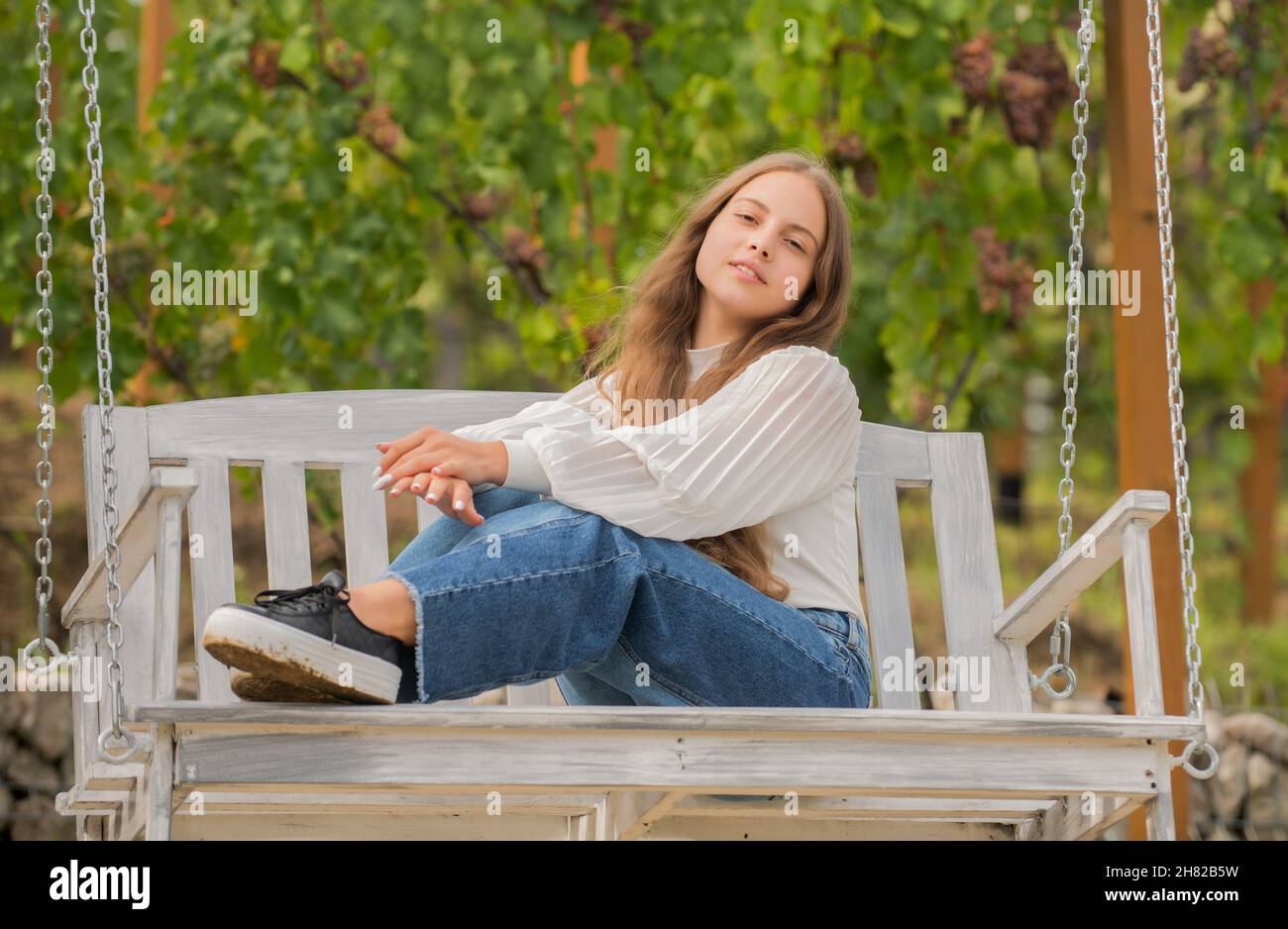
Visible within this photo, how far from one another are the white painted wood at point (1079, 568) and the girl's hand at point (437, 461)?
26.4 inches

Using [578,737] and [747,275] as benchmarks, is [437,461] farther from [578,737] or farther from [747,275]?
[747,275]

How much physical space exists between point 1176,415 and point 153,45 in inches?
105

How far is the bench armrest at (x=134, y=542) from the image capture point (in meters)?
1.69

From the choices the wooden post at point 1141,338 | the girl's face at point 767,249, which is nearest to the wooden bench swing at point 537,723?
the girl's face at point 767,249

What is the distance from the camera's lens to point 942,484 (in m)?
2.51

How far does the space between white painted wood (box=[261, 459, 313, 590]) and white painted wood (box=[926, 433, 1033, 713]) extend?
2.79 ft

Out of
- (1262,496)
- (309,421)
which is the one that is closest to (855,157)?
(309,421)

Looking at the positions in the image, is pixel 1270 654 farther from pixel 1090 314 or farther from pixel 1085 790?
pixel 1085 790

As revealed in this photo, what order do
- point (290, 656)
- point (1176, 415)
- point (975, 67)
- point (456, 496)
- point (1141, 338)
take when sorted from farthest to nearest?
1. point (975, 67)
2. point (1141, 338)
3. point (1176, 415)
4. point (456, 496)
5. point (290, 656)

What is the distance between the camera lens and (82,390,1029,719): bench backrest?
7.38 feet

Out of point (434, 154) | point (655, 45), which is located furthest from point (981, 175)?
point (434, 154)

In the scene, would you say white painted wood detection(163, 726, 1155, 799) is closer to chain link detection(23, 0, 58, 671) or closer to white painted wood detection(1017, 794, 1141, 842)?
white painted wood detection(1017, 794, 1141, 842)

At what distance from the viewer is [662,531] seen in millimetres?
1849
